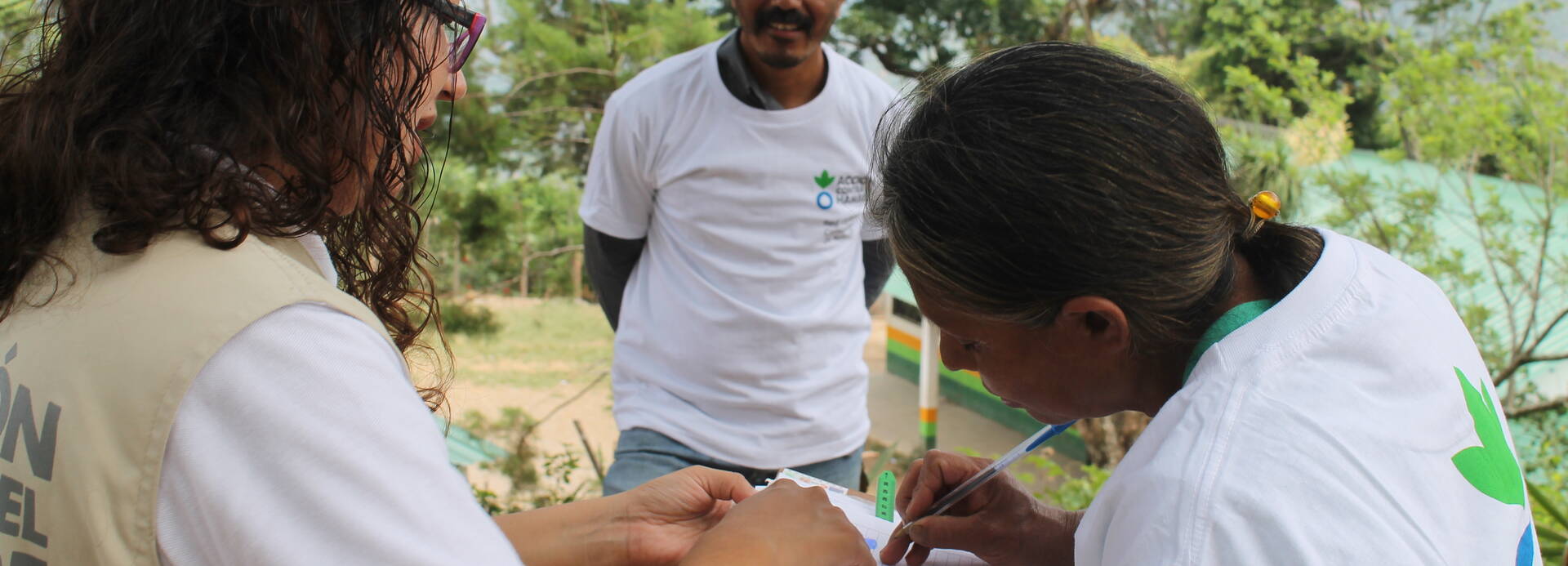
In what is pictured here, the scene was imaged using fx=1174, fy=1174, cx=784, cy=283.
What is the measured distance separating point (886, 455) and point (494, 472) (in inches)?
70.8

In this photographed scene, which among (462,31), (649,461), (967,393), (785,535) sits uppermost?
(462,31)

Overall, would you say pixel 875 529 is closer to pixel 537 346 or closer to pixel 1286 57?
pixel 537 346

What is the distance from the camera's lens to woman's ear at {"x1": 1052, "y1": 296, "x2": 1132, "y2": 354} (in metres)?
1.36

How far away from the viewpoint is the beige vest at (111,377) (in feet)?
3.11

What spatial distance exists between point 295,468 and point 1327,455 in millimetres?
948

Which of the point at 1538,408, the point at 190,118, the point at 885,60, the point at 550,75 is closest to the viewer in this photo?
the point at 190,118

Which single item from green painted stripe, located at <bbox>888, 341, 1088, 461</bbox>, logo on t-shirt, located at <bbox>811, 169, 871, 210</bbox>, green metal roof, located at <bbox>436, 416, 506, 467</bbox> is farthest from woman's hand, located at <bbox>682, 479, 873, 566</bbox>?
green painted stripe, located at <bbox>888, 341, 1088, 461</bbox>

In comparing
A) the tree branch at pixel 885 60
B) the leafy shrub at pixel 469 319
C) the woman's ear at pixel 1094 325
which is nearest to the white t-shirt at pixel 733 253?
the woman's ear at pixel 1094 325

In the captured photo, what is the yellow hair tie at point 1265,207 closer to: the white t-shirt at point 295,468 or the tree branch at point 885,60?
the white t-shirt at point 295,468

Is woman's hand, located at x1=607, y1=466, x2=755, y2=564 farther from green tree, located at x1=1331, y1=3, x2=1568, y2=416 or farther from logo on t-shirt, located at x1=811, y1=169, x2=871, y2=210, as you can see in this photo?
green tree, located at x1=1331, y1=3, x2=1568, y2=416

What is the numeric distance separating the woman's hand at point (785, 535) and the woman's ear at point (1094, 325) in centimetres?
41

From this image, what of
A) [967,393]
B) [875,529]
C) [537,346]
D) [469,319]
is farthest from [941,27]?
[875,529]

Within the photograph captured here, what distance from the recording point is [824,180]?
120 inches

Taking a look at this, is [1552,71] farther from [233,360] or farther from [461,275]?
[233,360]
